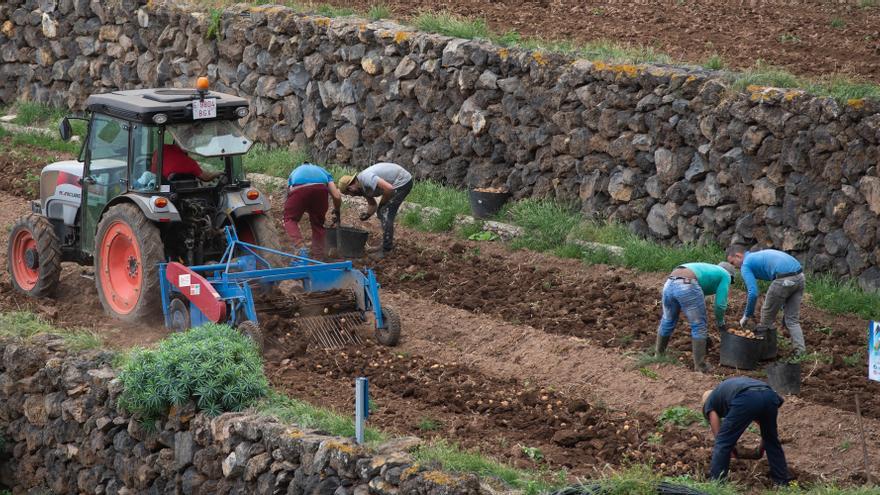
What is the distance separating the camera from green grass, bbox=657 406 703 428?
10625 millimetres

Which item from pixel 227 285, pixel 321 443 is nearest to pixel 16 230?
pixel 227 285

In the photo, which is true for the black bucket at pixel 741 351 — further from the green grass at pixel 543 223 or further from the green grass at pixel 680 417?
the green grass at pixel 543 223

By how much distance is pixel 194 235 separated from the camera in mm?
12672

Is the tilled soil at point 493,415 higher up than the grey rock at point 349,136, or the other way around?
the grey rock at point 349,136

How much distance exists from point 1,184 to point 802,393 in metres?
12.0

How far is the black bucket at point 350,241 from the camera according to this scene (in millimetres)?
15227

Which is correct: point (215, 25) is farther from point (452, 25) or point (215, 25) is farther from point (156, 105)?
point (156, 105)

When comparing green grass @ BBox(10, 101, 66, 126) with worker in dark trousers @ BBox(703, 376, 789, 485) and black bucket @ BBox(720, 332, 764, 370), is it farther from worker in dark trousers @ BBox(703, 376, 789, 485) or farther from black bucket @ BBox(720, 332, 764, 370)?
worker in dark trousers @ BBox(703, 376, 789, 485)

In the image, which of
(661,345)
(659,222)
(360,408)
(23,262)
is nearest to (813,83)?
(659,222)

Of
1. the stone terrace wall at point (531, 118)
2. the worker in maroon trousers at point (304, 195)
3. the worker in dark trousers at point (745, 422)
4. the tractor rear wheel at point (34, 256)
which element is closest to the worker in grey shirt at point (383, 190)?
the worker in maroon trousers at point (304, 195)

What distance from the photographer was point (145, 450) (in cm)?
1006

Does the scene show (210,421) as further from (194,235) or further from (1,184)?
(1,184)

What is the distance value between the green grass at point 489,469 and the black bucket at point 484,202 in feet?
26.3

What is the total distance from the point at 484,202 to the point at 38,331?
21.2 ft
